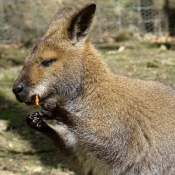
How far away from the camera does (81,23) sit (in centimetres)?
432

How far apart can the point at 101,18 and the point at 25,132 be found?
16.9 feet

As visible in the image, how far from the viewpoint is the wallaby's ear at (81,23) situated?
4227 millimetres

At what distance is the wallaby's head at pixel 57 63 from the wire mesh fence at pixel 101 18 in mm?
6421

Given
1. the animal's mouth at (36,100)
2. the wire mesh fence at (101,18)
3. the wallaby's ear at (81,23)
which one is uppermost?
the wallaby's ear at (81,23)

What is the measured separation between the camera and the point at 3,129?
21.0ft

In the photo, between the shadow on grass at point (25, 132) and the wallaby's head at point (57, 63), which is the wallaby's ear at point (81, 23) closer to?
the wallaby's head at point (57, 63)

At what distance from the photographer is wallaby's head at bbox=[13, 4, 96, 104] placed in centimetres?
415

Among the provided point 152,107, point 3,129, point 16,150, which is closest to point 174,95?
point 152,107

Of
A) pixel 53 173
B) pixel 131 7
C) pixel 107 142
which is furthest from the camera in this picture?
pixel 131 7

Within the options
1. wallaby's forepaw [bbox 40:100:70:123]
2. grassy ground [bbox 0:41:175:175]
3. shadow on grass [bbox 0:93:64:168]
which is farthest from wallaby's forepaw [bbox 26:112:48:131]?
shadow on grass [bbox 0:93:64:168]

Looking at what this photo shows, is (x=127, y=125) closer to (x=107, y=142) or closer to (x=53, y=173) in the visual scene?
(x=107, y=142)

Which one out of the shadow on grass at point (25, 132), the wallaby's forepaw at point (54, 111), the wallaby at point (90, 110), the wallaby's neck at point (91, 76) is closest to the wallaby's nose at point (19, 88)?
the wallaby at point (90, 110)

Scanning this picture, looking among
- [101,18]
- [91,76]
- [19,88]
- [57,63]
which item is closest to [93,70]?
[91,76]

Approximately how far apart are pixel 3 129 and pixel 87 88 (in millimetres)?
2374
